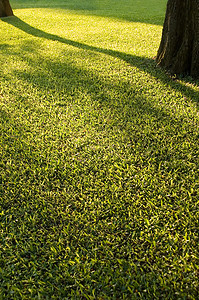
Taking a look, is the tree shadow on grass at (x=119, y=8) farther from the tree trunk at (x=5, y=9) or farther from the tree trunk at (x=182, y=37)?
the tree trunk at (x=182, y=37)

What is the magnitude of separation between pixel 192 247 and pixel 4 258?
1.40 m

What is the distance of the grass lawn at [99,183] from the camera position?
1.62 m

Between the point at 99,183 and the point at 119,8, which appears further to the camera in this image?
the point at 119,8

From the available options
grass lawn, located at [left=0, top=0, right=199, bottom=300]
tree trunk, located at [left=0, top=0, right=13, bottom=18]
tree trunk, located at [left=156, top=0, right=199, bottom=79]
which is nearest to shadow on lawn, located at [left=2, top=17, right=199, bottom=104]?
grass lawn, located at [left=0, top=0, right=199, bottom=300]

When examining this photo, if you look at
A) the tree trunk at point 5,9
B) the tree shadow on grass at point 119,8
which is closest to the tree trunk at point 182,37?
the tree shadow on grass at point 119,8

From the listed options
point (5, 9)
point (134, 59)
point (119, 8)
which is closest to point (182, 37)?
point (134, 59)

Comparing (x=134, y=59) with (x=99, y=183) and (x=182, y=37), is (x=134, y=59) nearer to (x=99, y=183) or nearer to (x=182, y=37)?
(x=182, y=37)

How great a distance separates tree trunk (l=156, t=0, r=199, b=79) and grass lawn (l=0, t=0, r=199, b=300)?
0.87 ft

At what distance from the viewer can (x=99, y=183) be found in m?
2.27

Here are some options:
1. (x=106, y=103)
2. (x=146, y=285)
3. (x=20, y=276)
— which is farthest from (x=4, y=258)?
(x=106, y=103)

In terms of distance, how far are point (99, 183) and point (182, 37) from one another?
9.90 feet

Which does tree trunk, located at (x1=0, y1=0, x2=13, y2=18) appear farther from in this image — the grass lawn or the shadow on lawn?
the grass lawn

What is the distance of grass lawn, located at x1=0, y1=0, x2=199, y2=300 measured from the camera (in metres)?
1.62

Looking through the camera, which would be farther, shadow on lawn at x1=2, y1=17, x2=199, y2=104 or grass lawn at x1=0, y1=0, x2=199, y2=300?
shadow on lawn at x1=2, y1=17, x2=199, y2=104
